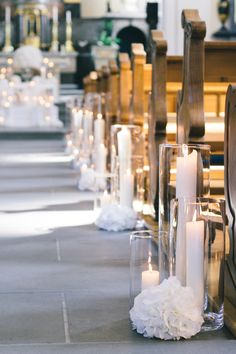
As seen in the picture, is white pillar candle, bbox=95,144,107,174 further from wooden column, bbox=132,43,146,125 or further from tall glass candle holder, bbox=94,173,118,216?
tall glass candle holder, bbox=94,173,118,216

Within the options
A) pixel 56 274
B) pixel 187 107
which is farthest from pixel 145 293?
pixel 187 107

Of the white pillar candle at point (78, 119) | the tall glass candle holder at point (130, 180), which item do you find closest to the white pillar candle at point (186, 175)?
the tall glass candle holder at point (130, 180)

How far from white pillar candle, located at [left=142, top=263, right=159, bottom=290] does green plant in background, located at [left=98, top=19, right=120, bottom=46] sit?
15.3 m

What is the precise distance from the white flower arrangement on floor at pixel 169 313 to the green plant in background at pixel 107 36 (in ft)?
Result: 50.8

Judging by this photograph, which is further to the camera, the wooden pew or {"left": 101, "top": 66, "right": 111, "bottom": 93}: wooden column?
the wooden pew

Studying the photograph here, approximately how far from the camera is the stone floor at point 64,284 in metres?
2.81

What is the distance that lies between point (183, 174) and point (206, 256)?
563 millimetres

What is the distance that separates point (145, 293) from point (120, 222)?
6.96 feet

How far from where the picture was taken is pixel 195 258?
2930 mm

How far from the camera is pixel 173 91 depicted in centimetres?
688

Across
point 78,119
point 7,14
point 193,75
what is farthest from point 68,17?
point 193,75

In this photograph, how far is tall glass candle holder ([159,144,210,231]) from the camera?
3.45 m

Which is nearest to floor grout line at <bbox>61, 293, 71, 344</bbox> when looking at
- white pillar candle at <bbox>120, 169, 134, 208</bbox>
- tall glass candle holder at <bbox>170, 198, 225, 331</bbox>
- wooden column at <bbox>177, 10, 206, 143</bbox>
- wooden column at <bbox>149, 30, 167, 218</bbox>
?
tall glass candle holder at <bbox>170, 198, 225, 331</bbox>

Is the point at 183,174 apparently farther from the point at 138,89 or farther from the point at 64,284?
the point at 138,89
